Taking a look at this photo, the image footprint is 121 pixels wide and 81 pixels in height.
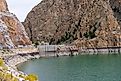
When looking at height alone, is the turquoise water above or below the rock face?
below

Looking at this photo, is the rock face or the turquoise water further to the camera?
the rock face

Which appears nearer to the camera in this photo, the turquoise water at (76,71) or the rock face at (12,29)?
the turquoise water at (76,71)

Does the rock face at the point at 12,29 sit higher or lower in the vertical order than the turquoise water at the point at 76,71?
higher

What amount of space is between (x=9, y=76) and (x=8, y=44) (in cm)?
12764

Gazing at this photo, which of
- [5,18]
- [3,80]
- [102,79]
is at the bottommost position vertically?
[102,79]

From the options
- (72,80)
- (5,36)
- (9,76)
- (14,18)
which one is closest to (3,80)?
(9,76)

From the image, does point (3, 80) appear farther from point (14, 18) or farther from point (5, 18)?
point (14, 18)

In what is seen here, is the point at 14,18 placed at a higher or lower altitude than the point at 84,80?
higher

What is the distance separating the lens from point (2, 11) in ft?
554

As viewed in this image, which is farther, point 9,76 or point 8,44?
point 8,44

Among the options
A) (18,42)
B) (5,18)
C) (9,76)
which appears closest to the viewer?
(9,76)

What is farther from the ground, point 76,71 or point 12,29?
point 12,29

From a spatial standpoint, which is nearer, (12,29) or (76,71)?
(76,71)

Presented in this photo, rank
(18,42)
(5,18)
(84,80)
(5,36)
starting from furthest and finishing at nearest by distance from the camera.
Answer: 1. (18,42)
2. (5,18)
3. (5,36)
4. (84,80)
